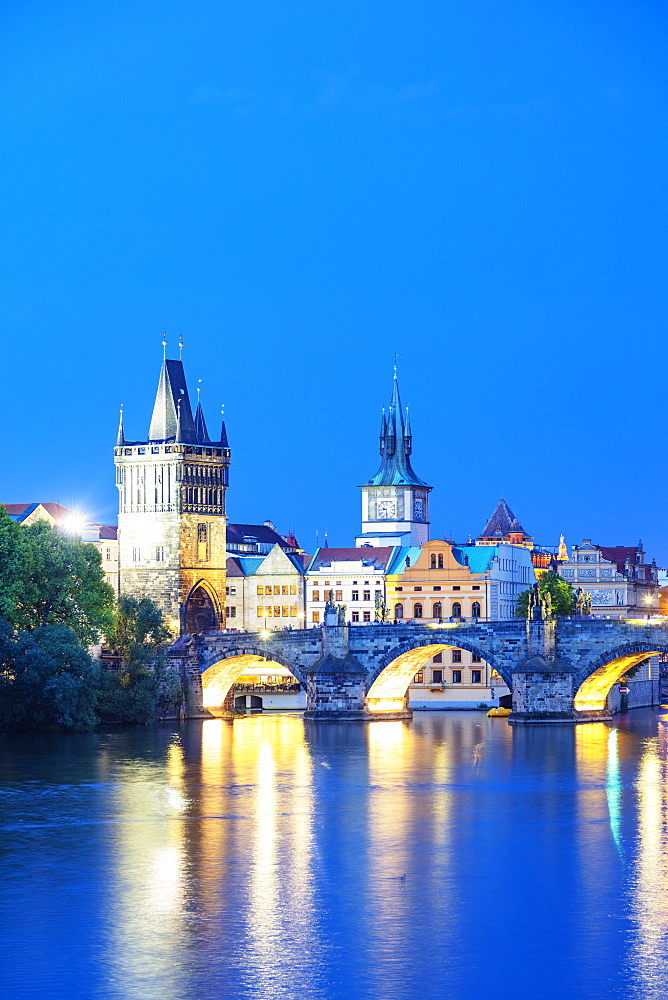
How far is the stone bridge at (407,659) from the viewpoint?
84.7m

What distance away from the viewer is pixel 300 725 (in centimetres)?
9062

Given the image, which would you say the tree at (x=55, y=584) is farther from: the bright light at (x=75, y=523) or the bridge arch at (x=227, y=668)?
the bright light at (x=75, y=523)

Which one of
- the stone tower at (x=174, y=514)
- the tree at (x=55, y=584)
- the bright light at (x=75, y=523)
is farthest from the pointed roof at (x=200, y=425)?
the tree at (x=55, y=584)

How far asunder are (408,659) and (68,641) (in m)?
20.4

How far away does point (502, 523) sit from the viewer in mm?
183375

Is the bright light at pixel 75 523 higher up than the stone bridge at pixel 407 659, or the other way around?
the bright light at pixel 75 523

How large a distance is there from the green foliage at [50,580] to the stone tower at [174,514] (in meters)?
22.8

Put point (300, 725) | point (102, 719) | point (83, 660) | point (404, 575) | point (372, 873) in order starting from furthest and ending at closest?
point (404, 575) < point (300, 725) < point (102, 719) < point (83, 660) < point (372, 873)

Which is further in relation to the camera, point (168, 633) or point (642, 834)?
point (168, 633)

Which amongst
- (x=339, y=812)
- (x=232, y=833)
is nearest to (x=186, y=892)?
(x=232, y=833)

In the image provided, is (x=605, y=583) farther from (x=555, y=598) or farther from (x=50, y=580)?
(x=50, y=580)

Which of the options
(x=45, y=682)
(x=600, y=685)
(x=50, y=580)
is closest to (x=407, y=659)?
(x=600, y=685)

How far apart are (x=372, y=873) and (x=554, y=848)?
6262mm

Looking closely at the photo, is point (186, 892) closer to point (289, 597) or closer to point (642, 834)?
point (642, 834)
